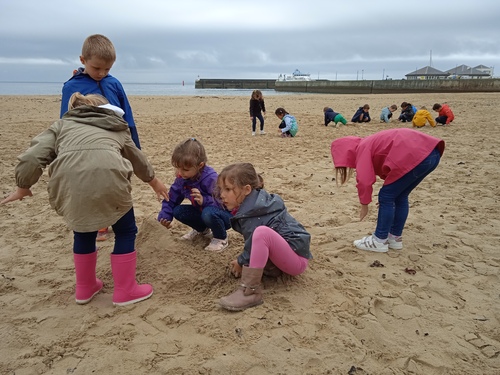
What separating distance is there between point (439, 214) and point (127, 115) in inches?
129

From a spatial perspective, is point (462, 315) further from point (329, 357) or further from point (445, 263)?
point (329, 357)

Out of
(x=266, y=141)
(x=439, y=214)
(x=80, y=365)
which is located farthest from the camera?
(x=266, y=141)

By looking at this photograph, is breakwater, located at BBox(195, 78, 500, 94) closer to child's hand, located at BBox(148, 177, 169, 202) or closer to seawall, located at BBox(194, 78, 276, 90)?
seawall, located at BBox(194, 78, 276, 90)

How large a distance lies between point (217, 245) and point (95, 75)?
167 centimetres

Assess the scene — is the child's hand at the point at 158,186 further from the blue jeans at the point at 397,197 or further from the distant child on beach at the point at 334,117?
the distant child on beach at the point at 334,117

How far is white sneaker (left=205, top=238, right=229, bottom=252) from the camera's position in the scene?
328 centimetres

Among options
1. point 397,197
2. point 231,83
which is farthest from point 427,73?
point 397,197

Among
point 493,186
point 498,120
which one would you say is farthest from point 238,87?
point 493,186

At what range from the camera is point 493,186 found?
5.01 m

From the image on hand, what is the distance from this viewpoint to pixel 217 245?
3301mm

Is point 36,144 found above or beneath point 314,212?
above

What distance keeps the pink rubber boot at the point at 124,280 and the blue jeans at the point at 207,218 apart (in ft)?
2.64

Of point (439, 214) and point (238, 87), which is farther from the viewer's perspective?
point (238, 87)

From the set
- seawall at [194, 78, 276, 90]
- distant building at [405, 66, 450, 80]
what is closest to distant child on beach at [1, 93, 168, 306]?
distant building at [405, 66, 450, 80]
